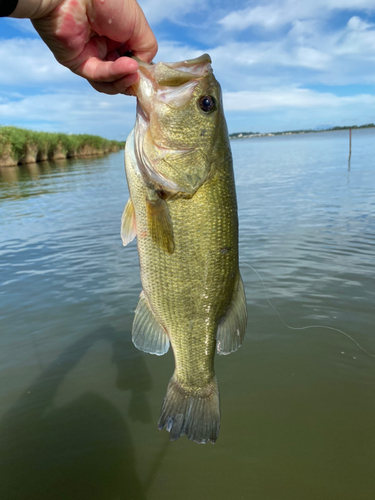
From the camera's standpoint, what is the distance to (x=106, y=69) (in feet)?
6.60

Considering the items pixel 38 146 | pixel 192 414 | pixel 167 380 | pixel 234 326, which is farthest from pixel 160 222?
pixel 38 146

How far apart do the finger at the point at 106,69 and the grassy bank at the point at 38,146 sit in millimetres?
38990

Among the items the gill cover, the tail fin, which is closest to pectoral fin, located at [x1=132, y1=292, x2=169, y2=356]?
the tail fin

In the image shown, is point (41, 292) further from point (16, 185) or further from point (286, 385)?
point (16, 185)

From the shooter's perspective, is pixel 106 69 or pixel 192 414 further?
pixel 192 414

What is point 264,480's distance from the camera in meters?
3.25

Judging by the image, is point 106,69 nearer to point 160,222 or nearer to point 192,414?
point 160,222

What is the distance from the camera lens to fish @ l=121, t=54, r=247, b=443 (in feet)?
6.96

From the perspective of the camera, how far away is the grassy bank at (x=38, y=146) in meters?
37.3

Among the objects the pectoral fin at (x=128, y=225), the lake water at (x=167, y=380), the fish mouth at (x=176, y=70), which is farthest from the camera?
the lake water at (x=167, y=380)

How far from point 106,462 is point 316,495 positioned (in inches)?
76.7

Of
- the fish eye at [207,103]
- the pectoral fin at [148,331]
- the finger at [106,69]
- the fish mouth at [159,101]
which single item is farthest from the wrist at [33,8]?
the pectoral fin at [148,331]

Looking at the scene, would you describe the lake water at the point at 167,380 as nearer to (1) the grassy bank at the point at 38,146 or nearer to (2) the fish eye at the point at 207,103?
(2) the fish eye at the point at 207,103

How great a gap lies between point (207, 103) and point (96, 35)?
2.90ft
